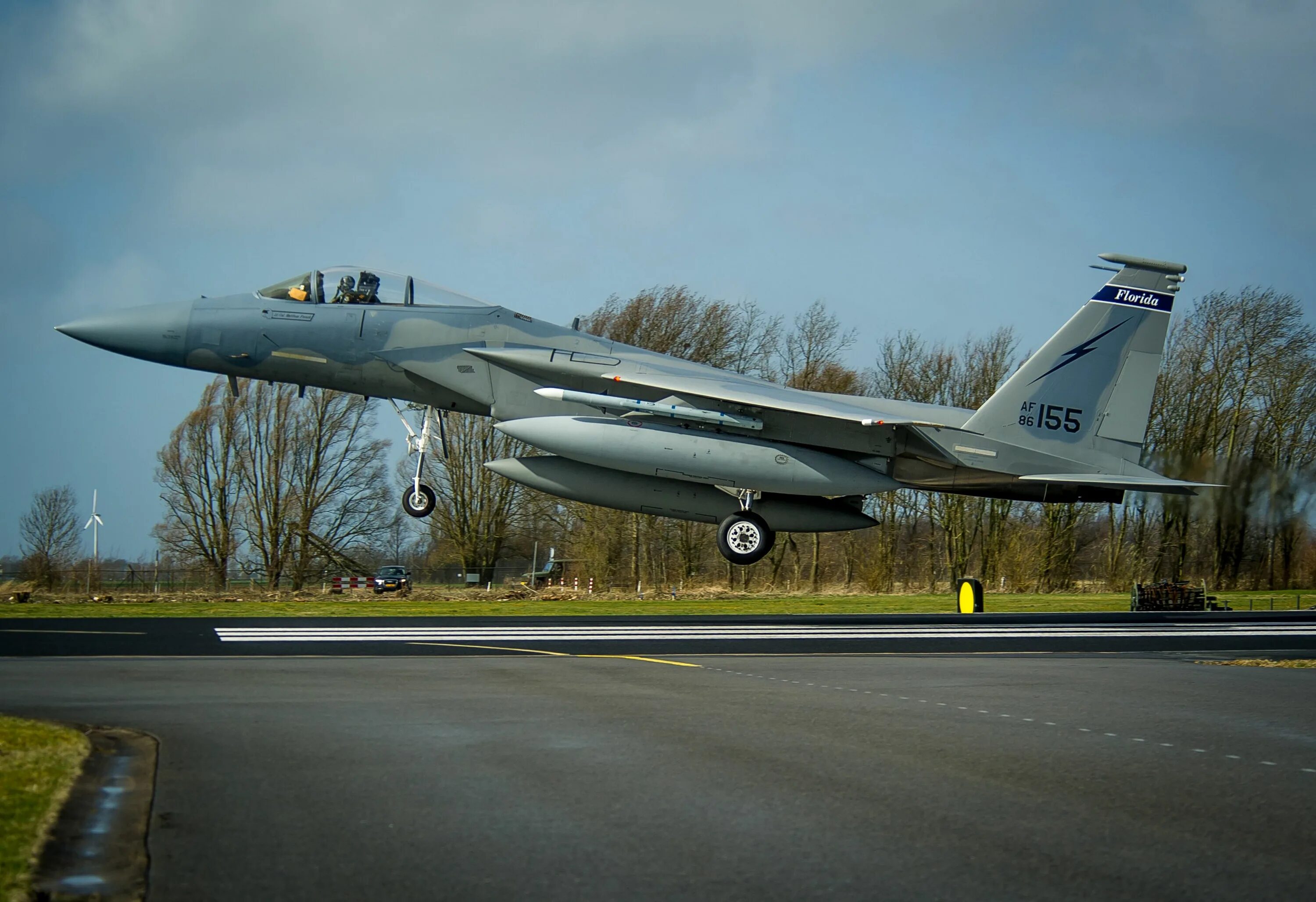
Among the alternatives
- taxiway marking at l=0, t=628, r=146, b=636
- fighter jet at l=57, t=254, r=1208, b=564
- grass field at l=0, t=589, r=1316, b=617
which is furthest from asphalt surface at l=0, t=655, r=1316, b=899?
grass field at l=0, t=589, r=1316, b=617

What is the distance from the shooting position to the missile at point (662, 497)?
60.3 ft

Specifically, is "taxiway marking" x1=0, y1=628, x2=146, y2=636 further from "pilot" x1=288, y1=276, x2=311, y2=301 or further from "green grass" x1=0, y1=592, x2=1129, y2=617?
"pilot" x1=288, y1=276, x2=311, y2=301

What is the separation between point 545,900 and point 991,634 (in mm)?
14971

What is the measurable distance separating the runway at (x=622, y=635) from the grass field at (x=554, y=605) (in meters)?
2.06

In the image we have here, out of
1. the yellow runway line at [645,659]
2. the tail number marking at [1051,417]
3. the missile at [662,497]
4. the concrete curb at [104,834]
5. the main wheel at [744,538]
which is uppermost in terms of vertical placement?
the tail number marking at [1051,417]

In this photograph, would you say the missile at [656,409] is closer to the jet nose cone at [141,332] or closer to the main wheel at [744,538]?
the main wheel at [744,538]

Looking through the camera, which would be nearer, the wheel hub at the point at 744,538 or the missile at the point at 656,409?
the missile at the point at 656,409

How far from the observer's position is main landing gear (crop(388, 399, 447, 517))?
728 inches

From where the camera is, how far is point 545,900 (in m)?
3.80

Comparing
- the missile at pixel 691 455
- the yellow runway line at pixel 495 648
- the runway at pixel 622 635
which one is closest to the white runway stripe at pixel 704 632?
the runway at pixel 622 635

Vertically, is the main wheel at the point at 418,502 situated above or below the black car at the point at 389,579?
above

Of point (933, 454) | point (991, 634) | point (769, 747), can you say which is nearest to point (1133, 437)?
point (933, 454)

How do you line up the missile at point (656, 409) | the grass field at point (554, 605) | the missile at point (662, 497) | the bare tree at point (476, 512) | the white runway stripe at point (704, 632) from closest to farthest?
the white runway stripe at point (704, 632) < the missile at point (656, 409) < the missile at point (662, 497) < the grass field at point (554, 605) < the bare tree at point (476, 512)

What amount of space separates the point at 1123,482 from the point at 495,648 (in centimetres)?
1161
